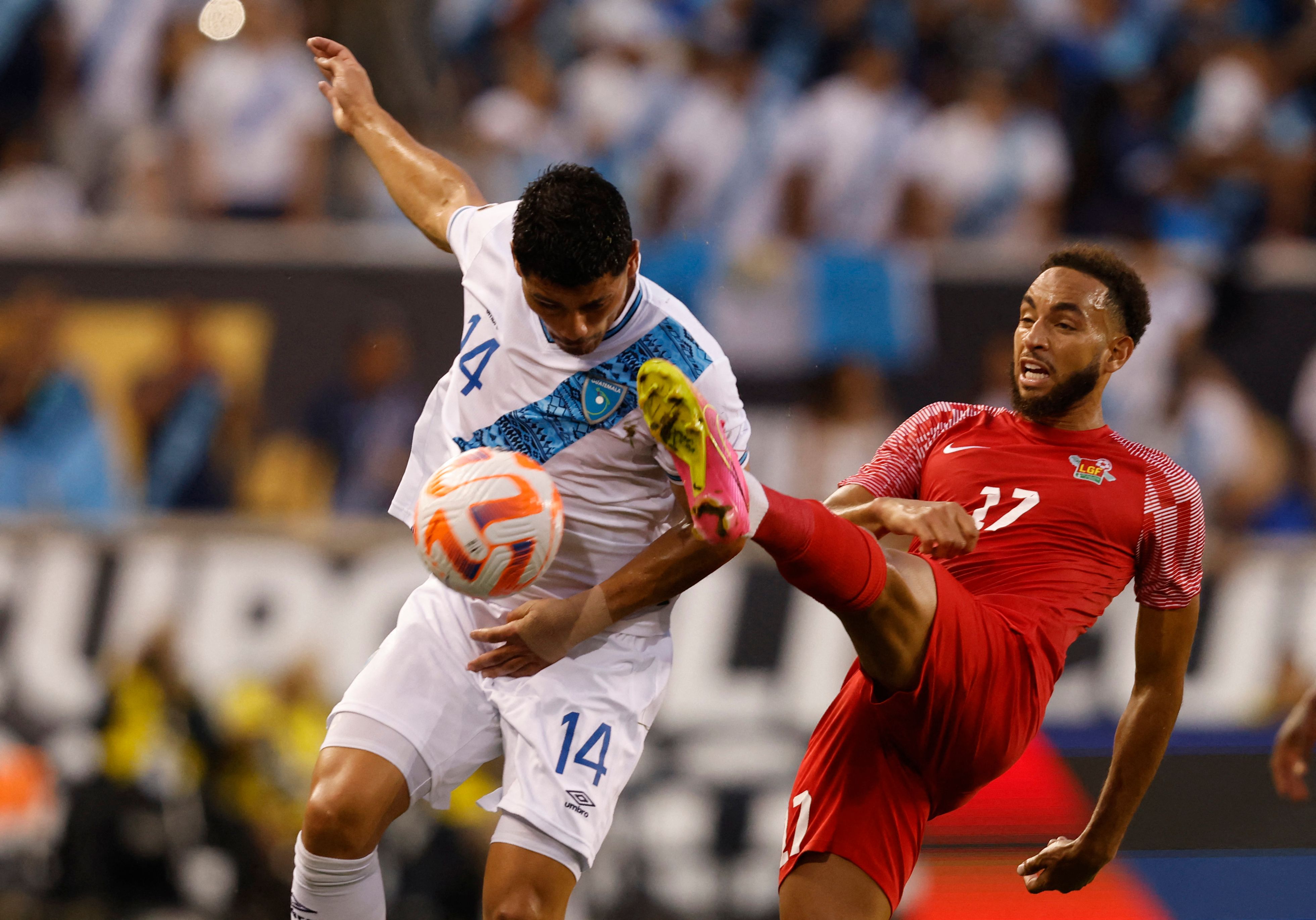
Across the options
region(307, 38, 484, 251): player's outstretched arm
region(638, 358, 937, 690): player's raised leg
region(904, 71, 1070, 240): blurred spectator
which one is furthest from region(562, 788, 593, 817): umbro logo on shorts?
region(904, 71, 1070, 240): blurred spectator

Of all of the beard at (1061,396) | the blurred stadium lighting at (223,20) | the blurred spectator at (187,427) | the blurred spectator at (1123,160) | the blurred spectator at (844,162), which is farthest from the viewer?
the blurred spectator at (1123,160)

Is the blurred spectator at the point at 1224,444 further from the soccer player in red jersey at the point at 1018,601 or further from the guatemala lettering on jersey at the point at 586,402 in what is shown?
the guatemala lettering on jersey at the point at 586,402

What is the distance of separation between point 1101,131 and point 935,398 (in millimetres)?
2772

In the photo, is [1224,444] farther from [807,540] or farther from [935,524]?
[807,540]

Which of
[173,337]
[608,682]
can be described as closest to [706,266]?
[173,337]

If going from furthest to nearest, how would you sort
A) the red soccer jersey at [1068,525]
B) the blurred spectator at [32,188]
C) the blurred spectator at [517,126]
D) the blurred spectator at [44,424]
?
the blurred spectator at [517,126], the blurred spectator at [32,188], the blurred spectator at [44,424], the red soccer jersey at [1068,525]

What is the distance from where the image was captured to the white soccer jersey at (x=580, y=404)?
4.12 m

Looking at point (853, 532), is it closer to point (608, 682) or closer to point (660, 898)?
point (608, 682)

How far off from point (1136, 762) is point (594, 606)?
1749 millimetres

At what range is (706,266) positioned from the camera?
863 cm

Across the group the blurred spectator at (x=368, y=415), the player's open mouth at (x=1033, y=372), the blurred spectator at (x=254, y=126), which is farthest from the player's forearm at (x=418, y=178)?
the blurred spectator at (x=254, y=126)

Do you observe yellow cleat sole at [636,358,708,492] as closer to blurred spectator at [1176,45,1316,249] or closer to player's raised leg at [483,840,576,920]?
player's raised leg at [483,840,576,920]

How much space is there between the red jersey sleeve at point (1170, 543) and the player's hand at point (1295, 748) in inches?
23.7

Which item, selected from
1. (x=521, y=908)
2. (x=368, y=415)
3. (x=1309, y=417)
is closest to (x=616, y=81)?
(x=368, y=415)
